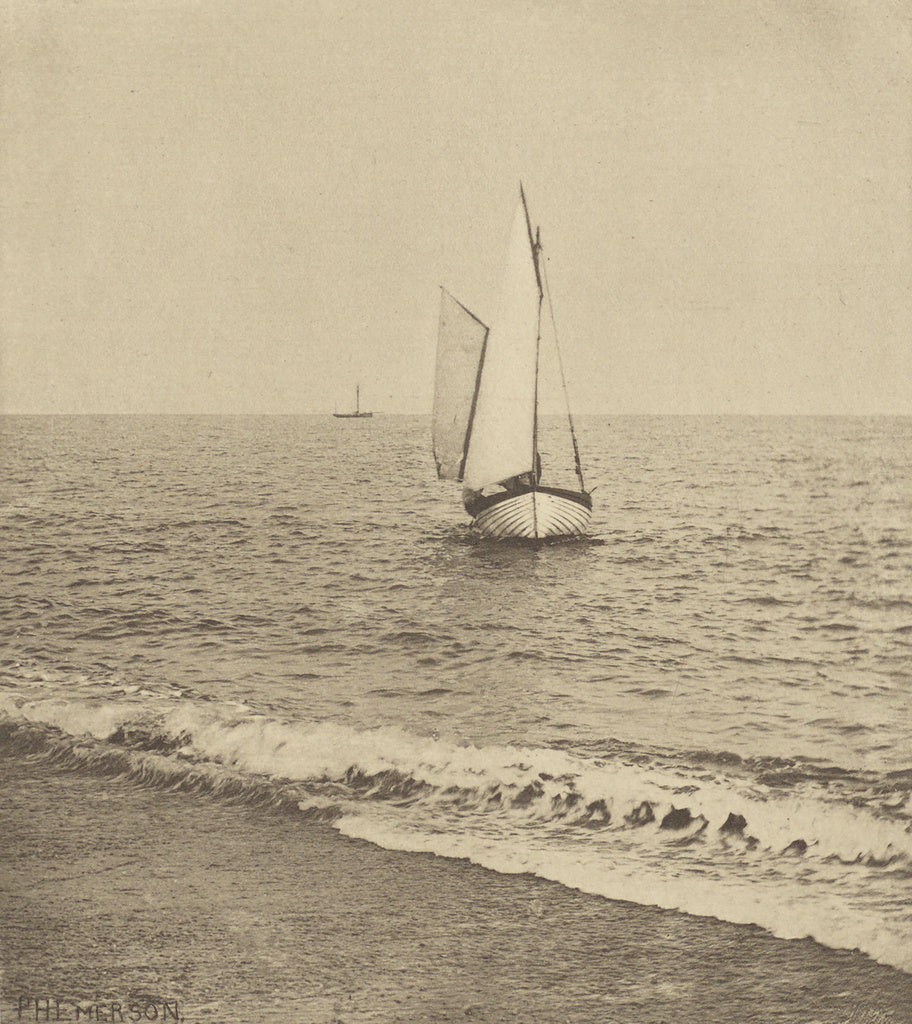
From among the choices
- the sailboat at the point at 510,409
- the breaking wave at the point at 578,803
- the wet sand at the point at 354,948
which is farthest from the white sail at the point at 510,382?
the wet sand at the point at 354,948

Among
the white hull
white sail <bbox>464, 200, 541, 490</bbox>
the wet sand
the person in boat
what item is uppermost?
white sail <bbox>464, 200, 541, 490</bbox>

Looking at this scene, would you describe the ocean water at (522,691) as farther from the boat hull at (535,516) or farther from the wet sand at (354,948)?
the boat hull at (535,516)

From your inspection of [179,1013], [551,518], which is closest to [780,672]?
[179,1013]

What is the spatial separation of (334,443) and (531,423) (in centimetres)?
6396

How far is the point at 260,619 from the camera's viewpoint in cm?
1486

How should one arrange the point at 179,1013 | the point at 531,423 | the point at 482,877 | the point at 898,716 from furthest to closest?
1. the point at 531,423
2. the point at 898,716
3. the point at 482,877
4. the point at 179,1013

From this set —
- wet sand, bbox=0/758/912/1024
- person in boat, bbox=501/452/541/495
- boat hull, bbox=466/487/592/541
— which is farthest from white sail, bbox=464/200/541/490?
wet sand, bbox=0/758/912/1024

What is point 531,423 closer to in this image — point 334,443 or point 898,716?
point 898,716

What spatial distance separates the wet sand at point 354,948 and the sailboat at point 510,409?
19963mm

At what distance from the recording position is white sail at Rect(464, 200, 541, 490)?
2577 cm

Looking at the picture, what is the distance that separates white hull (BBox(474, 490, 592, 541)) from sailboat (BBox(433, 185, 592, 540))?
0.09 ft

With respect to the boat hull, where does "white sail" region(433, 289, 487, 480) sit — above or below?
above

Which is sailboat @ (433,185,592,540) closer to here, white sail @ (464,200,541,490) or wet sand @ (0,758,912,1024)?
white sail @ (464,200,541,490)

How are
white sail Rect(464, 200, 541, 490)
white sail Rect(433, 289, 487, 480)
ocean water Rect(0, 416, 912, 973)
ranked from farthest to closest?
1. white sail Rect(433, 289, 487, 480)
2. white sail Rect(464, 200, 541, 490)
3. ocean water Rect(0, 416, 912, 973)
